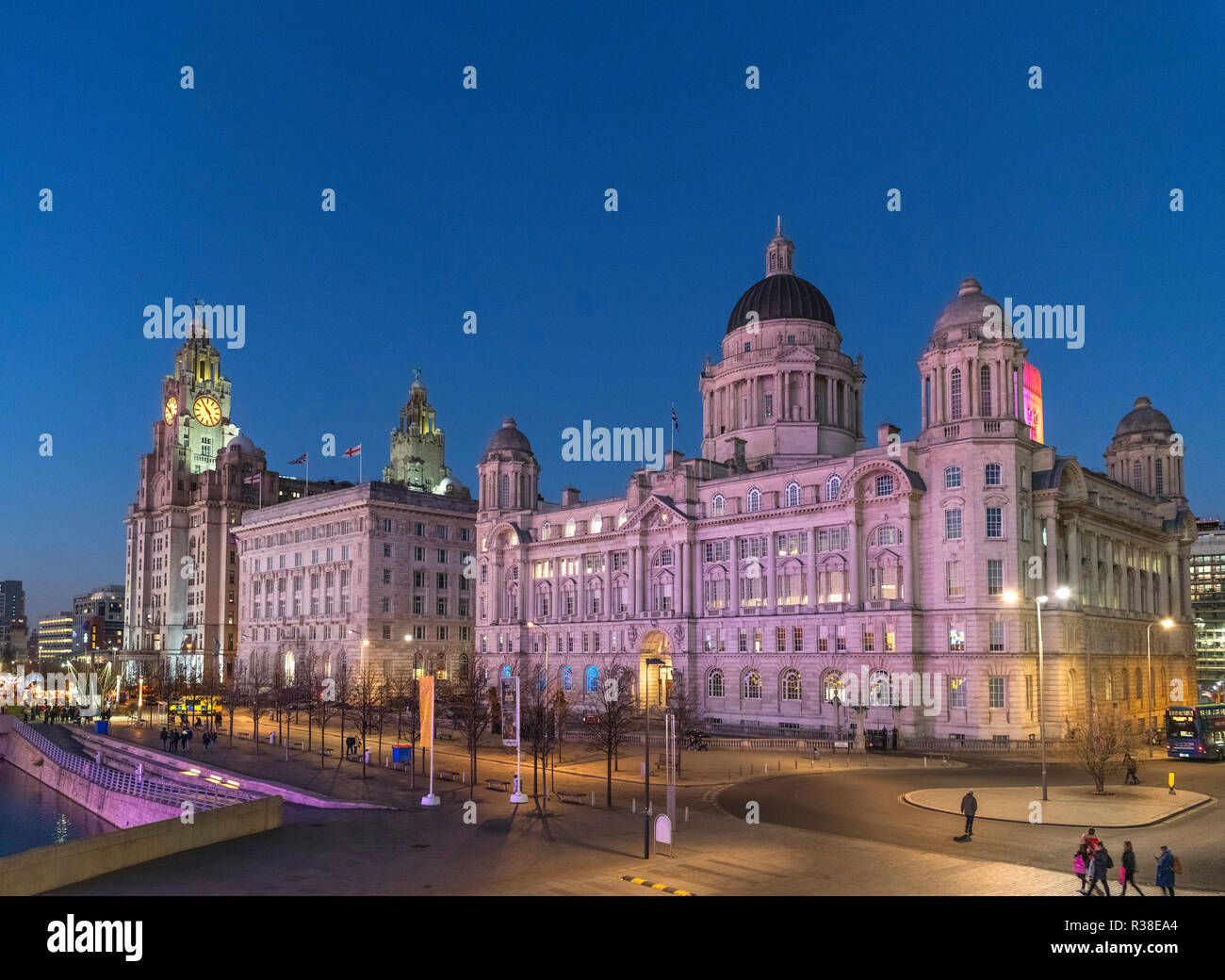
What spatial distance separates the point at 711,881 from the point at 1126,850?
1067 centimetres

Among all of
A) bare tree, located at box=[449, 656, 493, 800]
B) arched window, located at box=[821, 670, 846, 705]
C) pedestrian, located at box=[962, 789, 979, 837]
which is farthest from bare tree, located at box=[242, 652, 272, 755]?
pedestrian, located at box=[962, 789, 979, 837]

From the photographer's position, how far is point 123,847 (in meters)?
32.7

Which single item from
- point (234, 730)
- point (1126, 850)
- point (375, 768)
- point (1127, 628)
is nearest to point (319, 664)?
point (234, 730)

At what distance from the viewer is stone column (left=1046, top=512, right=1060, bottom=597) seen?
78.8 metres

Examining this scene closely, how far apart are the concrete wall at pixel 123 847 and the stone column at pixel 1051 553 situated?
60690 millimetres

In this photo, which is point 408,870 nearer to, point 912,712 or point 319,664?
point 912,712

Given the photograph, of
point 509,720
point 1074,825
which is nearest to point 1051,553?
point 509,720

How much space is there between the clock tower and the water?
99378 millimetres

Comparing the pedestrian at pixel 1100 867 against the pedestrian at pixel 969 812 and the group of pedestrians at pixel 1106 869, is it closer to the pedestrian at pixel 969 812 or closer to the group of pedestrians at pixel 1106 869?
the group of pedestrians at pixel 1106 869

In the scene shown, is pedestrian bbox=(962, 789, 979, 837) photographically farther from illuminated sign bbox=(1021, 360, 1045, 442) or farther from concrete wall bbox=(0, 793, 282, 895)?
illuminated sign bbox=(1021, 360, 1045, 442)

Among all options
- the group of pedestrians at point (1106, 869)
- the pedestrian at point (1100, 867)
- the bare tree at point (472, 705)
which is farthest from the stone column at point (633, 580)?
the pedestrian at point (1100, 867)

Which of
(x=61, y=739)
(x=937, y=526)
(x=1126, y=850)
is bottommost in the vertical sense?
(x=61, y=739)

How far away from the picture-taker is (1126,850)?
26.2 meters

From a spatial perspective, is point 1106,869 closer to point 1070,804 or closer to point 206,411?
point 1070,804
